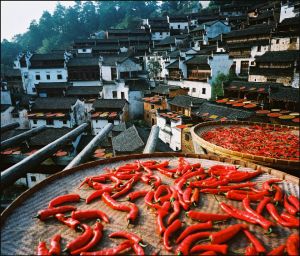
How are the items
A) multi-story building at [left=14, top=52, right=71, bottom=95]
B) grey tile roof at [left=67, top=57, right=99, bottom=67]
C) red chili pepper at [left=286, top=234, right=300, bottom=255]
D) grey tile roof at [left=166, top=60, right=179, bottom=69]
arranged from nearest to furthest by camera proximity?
red chili pepper at [left=286, top=234, right=300, bottom=255], grey tile roof at [left=166, top=60, right=179, bottom=69], grey tile roof at [left=67, top=57, right=99, bottom=67], multi-story building at [left=14, top=52, right=71, bottom=95]

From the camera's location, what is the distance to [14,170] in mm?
4586

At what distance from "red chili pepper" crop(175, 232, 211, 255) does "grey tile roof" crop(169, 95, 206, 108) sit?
93.3 ft

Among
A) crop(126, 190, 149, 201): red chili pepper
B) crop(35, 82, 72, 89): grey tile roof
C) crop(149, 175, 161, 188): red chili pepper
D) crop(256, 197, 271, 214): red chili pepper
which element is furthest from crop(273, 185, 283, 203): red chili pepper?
crop(35, 82, 72, 89): grey tile roof

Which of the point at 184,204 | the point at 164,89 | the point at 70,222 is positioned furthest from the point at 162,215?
the point at 164,89

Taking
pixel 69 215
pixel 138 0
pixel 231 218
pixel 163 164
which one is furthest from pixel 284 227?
pixel 138 0

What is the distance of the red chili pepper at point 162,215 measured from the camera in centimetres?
374

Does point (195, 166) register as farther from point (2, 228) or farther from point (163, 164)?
point (2, 228)

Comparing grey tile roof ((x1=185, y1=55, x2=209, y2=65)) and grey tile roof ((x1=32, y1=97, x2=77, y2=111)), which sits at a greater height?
grey tile roof ((x1=185, y1=55, x2=209, y2=65))

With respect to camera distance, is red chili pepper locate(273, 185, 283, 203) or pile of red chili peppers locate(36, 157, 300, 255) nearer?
pile of red chili peppers locate(36, 157, 300, 255)

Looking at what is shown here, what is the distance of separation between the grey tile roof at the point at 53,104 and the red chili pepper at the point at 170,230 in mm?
38610

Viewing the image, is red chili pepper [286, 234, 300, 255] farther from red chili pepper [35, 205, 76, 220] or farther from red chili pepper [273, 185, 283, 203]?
red chili pepper [35, 205, 76, 220]

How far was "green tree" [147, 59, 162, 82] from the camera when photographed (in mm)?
49656

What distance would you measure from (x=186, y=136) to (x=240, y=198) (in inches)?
914

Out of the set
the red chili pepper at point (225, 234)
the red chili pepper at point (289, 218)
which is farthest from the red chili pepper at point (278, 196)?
the red chili pepper at point (225, 234)
